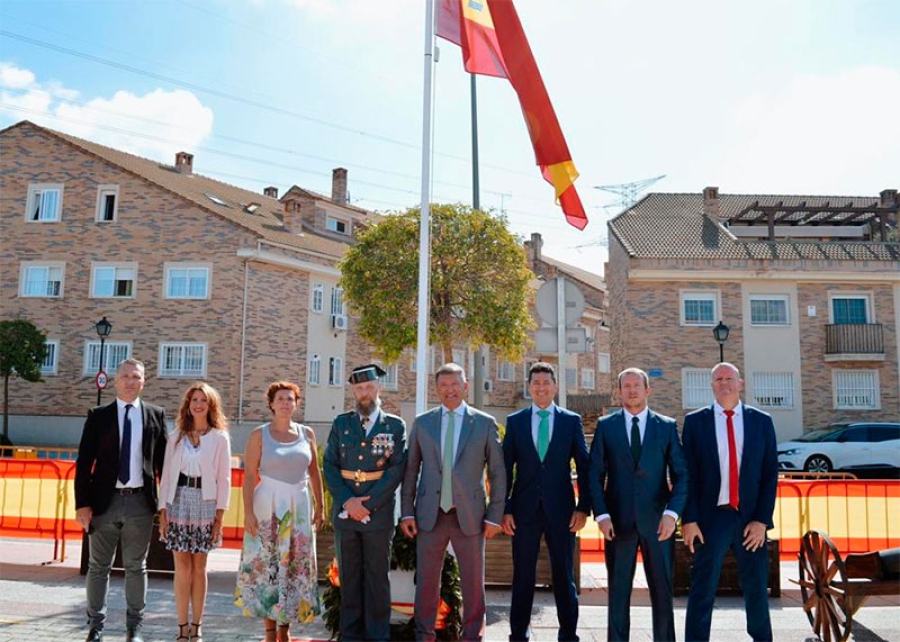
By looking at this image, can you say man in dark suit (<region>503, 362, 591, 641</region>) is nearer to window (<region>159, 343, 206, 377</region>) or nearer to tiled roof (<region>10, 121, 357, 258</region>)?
window (<region>159, 343, 206, 377</region>)

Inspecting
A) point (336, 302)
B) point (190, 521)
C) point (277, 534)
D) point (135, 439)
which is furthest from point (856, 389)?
point (135, 439)

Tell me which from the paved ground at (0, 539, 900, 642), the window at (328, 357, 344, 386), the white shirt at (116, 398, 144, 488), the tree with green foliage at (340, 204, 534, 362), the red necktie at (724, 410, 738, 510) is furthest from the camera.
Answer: the window at (328, 357, 344, 386)

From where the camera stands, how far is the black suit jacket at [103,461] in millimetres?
5633

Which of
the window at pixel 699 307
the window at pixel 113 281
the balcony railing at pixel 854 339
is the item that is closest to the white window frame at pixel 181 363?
the window at pixel 113 281

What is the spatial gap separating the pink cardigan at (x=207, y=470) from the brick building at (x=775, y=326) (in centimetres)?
2388

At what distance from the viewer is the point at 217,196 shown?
33.5 m

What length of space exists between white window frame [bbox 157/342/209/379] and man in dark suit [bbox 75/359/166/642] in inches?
869

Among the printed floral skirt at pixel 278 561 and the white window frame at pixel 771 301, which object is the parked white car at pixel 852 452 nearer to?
the white window frame at pixel 771 301

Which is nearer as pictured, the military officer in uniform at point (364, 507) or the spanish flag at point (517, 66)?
the military officer in uniform at point (364, 507)

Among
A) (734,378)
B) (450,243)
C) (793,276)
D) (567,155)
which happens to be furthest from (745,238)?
(734,378)

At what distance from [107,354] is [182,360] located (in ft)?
9.80

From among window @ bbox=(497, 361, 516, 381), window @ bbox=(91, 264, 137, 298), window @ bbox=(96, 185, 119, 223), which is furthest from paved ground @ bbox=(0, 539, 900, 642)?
window @ bbox=(497, 361, 516, 381)

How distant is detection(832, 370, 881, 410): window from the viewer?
28.2m

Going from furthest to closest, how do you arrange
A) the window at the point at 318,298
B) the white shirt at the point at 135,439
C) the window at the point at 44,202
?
1. the window at the point at 318,298
2. the window at the point at 44,202
3. the white shirt at the point at 135,439
